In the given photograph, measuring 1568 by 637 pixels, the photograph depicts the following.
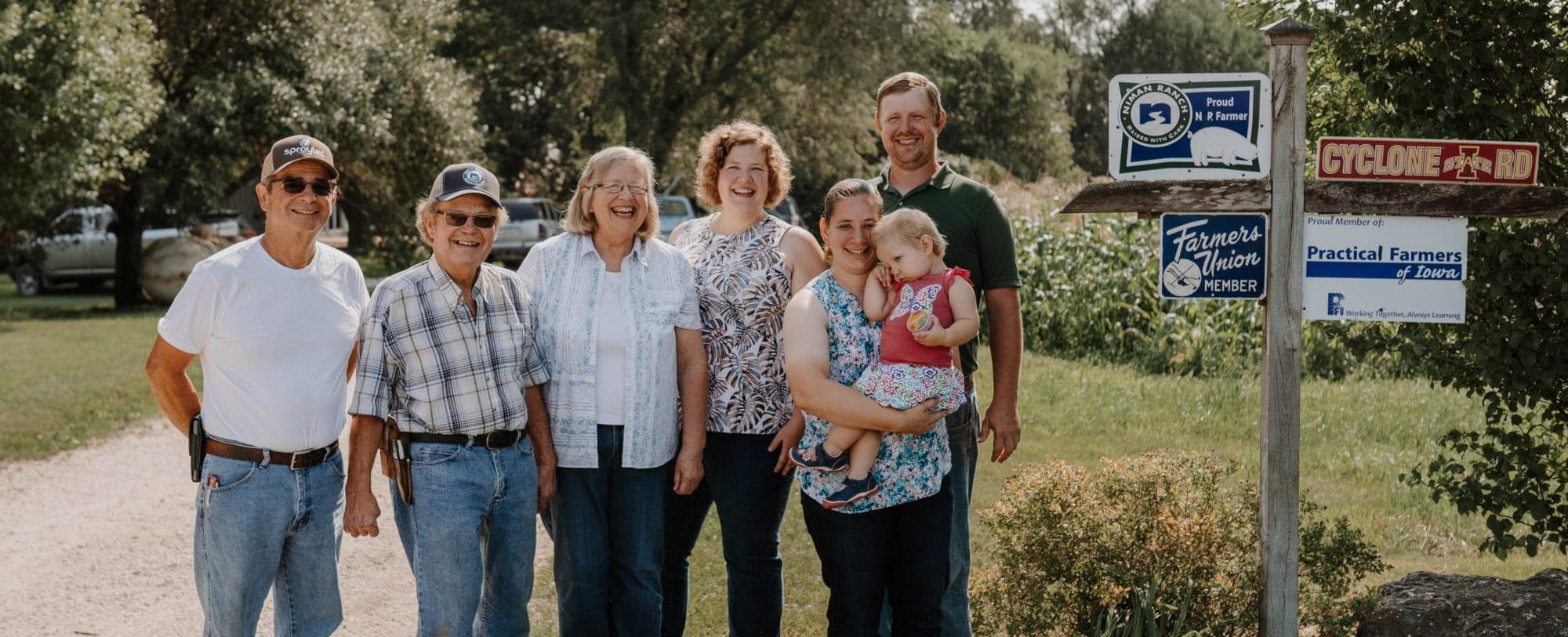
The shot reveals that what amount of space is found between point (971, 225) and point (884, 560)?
110 cm

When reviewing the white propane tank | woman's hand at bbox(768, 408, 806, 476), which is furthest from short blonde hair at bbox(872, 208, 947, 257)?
the white propane tank

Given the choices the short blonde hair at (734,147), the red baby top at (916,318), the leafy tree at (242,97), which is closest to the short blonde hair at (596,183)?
the short blonde hair at (734,147)

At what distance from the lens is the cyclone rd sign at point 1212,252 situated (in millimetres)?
3795

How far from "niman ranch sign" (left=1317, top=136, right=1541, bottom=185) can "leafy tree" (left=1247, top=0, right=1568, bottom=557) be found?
31cm

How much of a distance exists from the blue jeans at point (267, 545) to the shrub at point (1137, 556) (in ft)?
7.09

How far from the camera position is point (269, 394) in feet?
11.3

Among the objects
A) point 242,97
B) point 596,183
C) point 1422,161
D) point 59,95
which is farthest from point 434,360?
point 242,97

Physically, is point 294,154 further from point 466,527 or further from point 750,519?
point 750,519

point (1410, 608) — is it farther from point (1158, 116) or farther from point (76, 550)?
point (76, 550)

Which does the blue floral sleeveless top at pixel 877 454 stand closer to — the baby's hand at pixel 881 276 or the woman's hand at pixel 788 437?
the baby's hand at pixel 881 276

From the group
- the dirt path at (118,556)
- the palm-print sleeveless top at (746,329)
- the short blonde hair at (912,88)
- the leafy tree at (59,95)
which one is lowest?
the dirt path at (118,556)

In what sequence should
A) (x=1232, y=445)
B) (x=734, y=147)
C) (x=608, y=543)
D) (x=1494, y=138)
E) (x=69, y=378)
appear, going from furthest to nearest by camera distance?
1. (x=69, y=378)
2. (x=1232, y=445)
3. (x=1494, y=138)
4. (x=734, y=147)
5. (x=608, y=543)

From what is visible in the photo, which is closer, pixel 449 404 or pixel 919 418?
pixel 919 418

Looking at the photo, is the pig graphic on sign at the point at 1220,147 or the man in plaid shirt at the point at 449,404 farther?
the pig graphic on sign at the point at 1220,147
